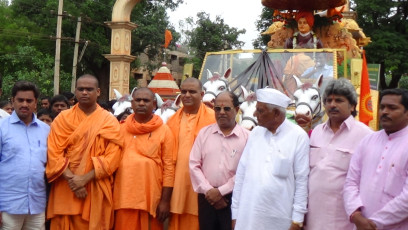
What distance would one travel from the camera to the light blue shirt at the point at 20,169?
15.1 ft

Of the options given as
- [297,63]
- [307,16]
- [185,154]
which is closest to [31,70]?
[307,16]

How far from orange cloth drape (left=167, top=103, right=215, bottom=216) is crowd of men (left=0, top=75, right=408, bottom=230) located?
1 cm

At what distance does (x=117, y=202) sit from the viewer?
195 inches

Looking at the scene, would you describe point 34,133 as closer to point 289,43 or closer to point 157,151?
point 157,151

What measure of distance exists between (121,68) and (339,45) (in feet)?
25.5

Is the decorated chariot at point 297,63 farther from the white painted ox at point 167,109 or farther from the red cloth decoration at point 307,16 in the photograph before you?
the white painted ox at point 167,109

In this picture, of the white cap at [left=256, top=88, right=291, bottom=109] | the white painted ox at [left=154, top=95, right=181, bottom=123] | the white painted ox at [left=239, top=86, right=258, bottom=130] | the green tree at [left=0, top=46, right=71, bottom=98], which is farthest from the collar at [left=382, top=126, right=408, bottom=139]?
the green tree at [left=0, top=46, right=71, bottom=98]

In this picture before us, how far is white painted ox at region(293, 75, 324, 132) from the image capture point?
18.9ft

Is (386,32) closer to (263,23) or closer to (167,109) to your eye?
(263,23)

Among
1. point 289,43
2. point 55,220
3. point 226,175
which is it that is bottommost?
point 55,220

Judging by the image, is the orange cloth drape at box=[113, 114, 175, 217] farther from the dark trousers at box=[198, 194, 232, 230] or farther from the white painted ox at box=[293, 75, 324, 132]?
the white painted ox at box=[293, 75, 324, 132]

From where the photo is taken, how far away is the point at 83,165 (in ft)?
15.7

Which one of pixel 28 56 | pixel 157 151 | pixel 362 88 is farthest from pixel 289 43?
pixel 28 56

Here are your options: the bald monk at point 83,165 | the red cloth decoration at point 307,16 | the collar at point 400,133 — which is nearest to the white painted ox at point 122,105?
the bald monk at point 83,165
